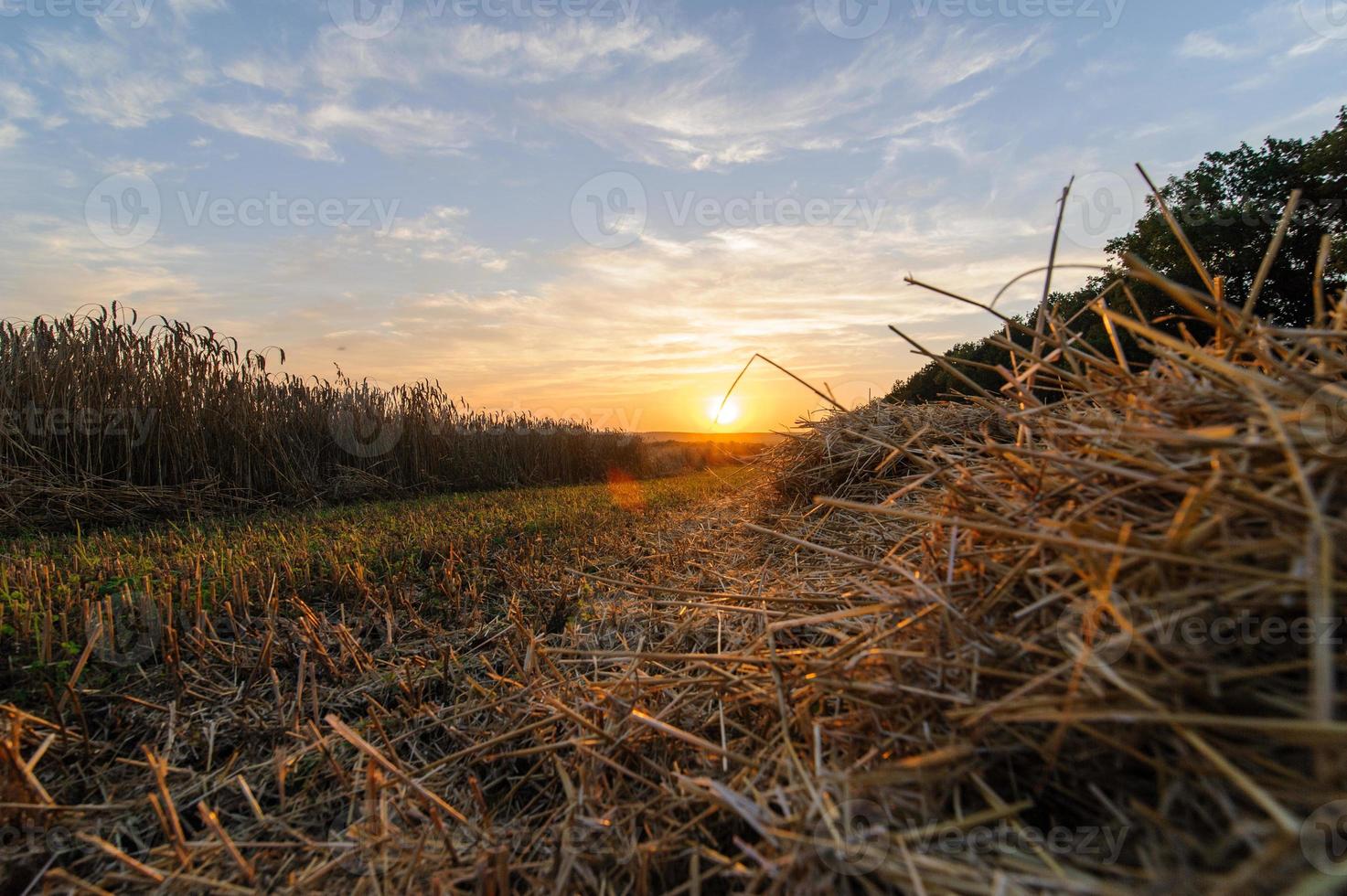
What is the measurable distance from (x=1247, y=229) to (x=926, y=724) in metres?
25.5

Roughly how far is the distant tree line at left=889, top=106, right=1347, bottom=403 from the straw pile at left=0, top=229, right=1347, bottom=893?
16553mm

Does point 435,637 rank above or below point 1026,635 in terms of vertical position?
below

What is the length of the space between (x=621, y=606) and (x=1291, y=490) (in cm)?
251

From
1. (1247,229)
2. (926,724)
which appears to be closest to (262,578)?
(926,724)

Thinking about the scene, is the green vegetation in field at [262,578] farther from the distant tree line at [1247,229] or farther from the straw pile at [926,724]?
the distant tree line at [1247,229]

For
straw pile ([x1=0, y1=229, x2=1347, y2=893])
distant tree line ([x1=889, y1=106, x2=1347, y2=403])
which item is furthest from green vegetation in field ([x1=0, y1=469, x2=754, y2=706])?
distant tree line ([x1=889, y1=106, x2=1347, y2=403])

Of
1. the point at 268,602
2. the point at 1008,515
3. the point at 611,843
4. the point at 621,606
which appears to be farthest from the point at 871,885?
the point at 268,602

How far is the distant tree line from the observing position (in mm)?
17109

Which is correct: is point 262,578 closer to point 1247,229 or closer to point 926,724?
point 926,724

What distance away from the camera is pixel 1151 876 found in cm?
81

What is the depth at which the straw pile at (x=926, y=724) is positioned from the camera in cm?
90

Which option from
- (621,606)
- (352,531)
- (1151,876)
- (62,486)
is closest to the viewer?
(1151,876)

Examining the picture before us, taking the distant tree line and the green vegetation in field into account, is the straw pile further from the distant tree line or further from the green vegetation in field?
the distant tree line

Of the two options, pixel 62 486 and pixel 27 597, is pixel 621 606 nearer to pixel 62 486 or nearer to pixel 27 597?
pixel 27 597
